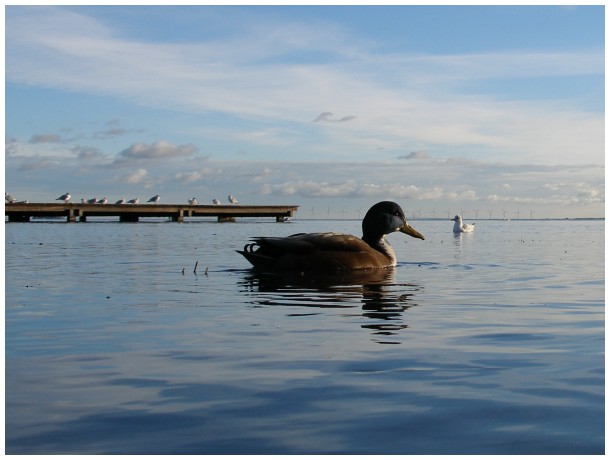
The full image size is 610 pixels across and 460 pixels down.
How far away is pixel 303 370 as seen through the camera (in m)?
6.70

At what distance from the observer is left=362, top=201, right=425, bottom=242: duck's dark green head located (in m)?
18.8

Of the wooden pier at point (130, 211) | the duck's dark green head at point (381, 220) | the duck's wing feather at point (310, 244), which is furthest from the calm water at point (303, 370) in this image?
the wooden pier at point (130, 211)

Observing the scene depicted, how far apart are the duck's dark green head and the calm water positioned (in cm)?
520

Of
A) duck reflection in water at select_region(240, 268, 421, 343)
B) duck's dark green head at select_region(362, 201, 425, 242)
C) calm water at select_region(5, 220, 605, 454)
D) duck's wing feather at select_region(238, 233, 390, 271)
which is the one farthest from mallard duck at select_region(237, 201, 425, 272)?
calm water at select_region(5, 220, 605, 454)

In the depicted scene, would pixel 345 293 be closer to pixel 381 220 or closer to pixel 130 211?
pixel 381 220

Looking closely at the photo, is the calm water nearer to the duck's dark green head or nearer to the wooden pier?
the duck's dark green head

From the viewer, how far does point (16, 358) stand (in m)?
7.20

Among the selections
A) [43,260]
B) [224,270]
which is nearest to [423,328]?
[224,270]

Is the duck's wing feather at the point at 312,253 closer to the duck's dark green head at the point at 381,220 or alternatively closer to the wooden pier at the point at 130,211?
the duck's dark green head at the point at 381,220

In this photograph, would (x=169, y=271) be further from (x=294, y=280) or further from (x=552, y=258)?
(x=552, y=258)

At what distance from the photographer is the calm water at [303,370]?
15.9 ft

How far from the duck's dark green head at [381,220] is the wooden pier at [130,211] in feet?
194

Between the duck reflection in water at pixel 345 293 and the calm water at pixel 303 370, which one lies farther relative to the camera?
the duck reflection in water at pixel 345 293

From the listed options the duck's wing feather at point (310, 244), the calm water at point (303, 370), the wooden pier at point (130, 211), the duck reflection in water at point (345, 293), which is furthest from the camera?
the wooden pier at point (130, 211)
